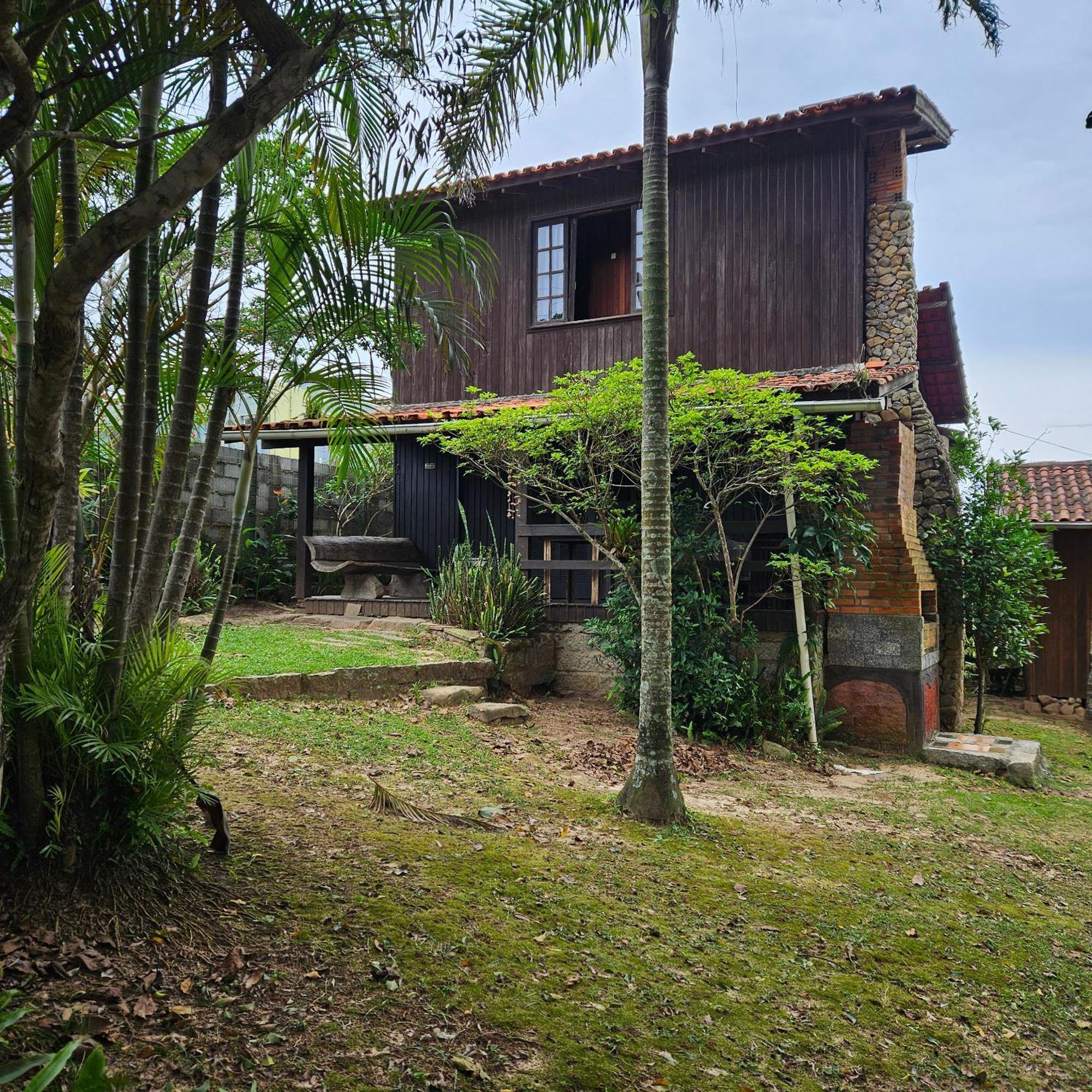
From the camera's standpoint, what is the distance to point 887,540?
7.88 meters

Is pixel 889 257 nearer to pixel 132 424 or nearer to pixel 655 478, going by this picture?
pixel 655 478

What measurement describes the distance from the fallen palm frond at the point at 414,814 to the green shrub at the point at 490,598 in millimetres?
4169

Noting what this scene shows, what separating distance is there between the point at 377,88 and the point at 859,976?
4125 mm

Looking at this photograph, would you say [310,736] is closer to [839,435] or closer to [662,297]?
[662,297]

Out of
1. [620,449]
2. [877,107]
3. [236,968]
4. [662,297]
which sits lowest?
[236,968]

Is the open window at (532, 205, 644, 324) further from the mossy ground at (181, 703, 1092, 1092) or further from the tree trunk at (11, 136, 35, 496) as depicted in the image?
the tree trunk at (11, 136, 35, 496)

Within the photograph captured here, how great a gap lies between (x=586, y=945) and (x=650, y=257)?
12.0ft

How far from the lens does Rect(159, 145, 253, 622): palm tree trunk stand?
3148 mm

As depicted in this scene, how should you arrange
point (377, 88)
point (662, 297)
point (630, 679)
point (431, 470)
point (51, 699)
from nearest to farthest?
point (51, 699), point (377, 88), point (662, 297), point (630, 679), point (431, 470)

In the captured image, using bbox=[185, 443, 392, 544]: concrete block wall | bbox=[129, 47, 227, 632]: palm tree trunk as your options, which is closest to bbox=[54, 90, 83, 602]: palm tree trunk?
bbox=[129, 47, 227, 632]: palm tree trunk

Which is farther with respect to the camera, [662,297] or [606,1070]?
[662,297]

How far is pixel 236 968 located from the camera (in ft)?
8.02

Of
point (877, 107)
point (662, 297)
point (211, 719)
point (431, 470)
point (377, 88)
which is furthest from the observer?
point (431, 470)

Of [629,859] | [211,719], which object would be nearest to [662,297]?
[629,859]
